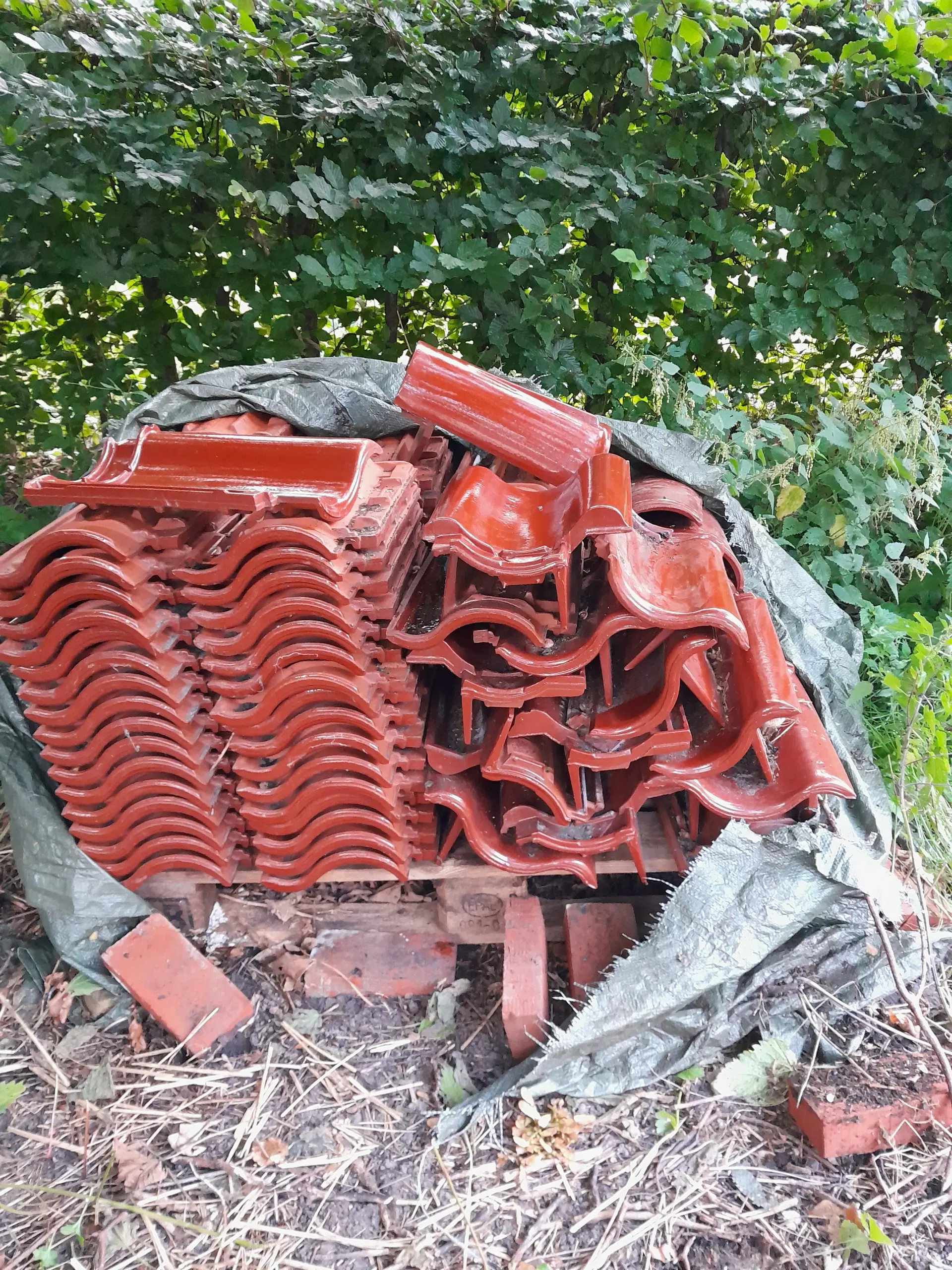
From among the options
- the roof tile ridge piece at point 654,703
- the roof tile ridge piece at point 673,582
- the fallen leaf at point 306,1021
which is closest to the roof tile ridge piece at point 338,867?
the fallen leaf at point 306,1021

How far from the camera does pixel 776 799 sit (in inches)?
80.7

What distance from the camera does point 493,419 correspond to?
2.17 meters

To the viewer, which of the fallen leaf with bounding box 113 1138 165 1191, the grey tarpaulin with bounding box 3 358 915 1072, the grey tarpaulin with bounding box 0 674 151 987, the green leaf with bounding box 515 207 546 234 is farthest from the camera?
the green leaf with bounding box 515 207 546 234

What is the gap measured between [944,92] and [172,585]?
12.6 ft

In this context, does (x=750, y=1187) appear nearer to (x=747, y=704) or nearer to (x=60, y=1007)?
(x=747, y=704)

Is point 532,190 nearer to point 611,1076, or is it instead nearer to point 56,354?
point 56,354

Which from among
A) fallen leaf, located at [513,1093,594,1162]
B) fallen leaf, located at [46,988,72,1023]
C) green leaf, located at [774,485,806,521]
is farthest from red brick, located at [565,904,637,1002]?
green leaf, located at [774,485,806,521]

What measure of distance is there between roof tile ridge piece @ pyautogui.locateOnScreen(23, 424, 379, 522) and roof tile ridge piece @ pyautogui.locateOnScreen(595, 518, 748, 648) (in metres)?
0.74

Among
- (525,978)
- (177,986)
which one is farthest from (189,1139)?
(525,978)

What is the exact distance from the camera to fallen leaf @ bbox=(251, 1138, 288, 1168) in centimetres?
191

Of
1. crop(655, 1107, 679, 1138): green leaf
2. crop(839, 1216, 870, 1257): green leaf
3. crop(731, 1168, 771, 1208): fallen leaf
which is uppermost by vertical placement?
crop(839, 1216, 870, 1257): green leaf

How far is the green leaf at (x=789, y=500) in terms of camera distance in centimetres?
311

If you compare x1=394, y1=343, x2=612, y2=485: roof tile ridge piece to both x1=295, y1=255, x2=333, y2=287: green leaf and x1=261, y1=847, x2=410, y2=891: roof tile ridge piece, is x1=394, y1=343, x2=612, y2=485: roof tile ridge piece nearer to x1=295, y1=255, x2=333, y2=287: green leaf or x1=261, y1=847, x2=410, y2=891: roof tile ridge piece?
x1=261, y1=847, x2=410, y2=891: roof tile ridge piece

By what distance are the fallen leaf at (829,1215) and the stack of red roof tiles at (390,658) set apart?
885mm
